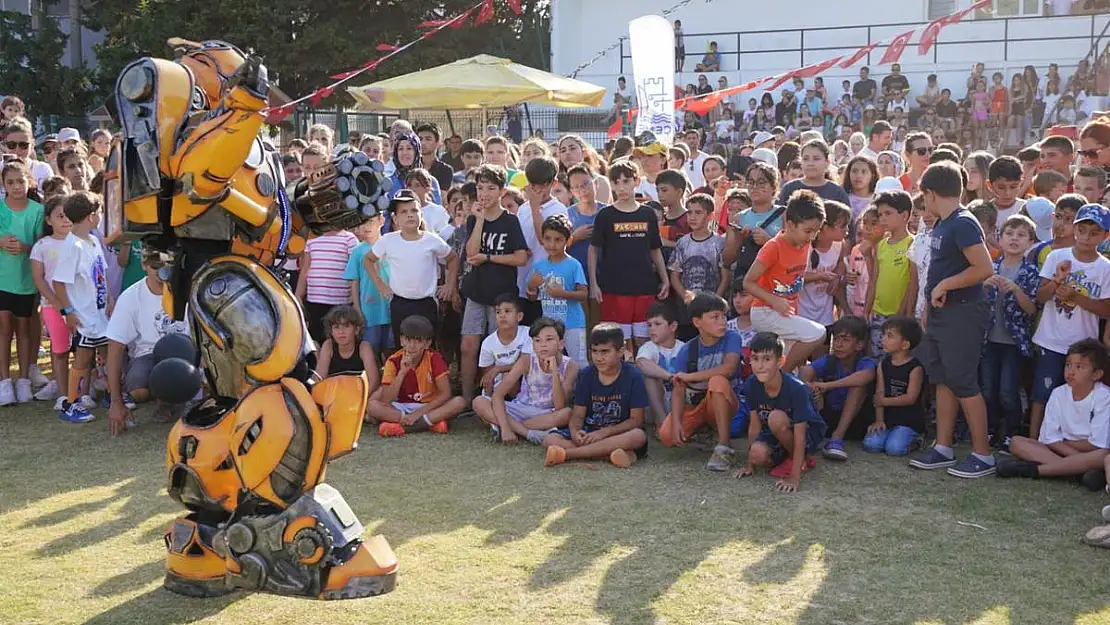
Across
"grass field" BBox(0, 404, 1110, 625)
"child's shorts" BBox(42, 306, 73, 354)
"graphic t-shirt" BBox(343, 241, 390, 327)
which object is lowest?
"grass field" BBox(0, 404, 1110, 625)

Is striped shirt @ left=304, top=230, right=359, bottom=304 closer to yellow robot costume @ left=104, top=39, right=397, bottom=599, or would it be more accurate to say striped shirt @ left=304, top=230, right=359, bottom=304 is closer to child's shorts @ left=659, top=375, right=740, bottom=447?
child's shorts @ left=659, top=375, right=740, bottom=447

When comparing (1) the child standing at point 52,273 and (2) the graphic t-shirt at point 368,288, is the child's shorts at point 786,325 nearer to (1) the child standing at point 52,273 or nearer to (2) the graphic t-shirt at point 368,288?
(2) the graphic t-shirt at point 368,288

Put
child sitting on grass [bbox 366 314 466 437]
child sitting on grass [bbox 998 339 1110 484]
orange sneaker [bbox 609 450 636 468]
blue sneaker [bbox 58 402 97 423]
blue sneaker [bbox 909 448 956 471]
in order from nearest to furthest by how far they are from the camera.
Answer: child sitting on grass [bbox 998 339 1110 484] → blue sneaker [bbox 909 448 956 471] → orange sneaker [bbox 609 450 636 468] → child sitting on grass [bbox 366 314 466 437] → blue sneaker [bbox 58 402 97 423]

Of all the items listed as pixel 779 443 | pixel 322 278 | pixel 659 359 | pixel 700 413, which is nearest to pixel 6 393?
pixel 322 278

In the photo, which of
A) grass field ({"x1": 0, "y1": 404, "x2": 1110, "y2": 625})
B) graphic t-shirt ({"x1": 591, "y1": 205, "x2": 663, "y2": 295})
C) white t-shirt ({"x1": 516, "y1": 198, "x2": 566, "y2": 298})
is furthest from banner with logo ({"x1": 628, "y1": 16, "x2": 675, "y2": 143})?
grass field ({"x1": 0, "y1": 404, "x2": 1110, "y2": 625})

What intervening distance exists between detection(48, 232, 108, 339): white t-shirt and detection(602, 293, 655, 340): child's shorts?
3464 millimetres

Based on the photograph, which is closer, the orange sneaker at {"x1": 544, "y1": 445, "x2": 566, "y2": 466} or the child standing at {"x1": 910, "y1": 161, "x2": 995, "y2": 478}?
the child standing at {"x1": 910, "y1": 161, "x2": 995, "y2": 478}

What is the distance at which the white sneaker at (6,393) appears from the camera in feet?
25.7

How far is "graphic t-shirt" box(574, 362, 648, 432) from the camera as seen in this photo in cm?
661

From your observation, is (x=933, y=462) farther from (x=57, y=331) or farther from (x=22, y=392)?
(x=22, y=392)

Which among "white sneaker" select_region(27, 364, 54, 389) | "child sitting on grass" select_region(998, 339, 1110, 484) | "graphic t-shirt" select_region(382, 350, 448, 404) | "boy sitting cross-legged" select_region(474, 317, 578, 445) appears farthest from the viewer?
"white sneaker" select_region(27, 364, 54, 389)

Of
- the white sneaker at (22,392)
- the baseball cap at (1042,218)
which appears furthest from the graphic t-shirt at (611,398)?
the white sneaker at (22,392)

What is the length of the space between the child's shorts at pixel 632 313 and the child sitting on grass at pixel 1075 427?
2.46m

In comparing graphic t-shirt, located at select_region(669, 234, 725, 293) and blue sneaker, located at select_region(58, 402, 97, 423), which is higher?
graphic t-shirt, located at select_region(669, 234, 725, 293)
